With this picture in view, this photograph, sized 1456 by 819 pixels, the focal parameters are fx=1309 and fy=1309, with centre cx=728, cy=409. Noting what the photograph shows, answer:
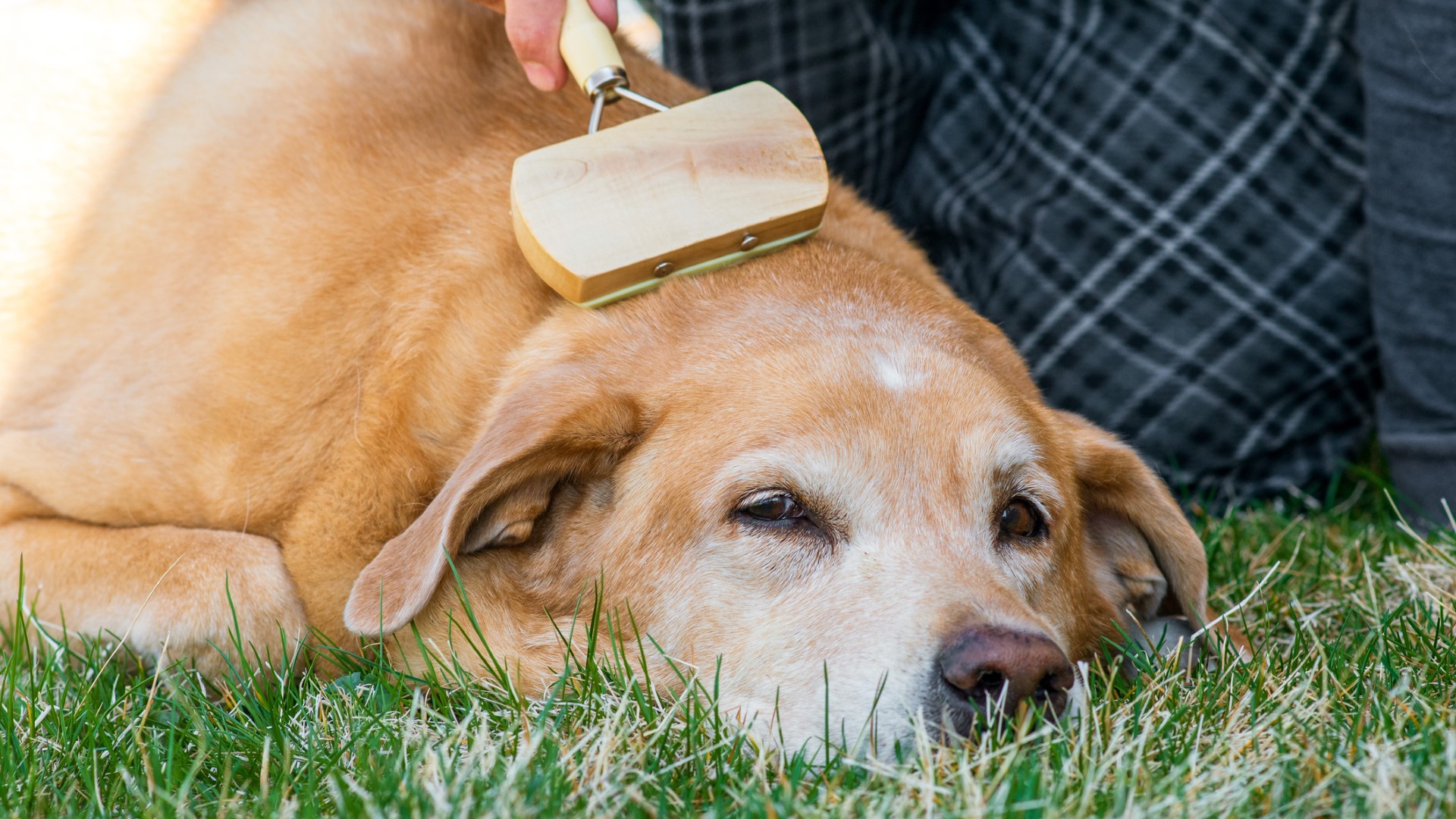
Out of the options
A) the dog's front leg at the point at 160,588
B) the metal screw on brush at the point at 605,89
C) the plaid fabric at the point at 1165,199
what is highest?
the metal screw on brush at the point at 605,89

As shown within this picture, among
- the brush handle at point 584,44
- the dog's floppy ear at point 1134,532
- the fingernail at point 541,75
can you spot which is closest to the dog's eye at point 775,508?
the dog's floppy ear at point 1134,532

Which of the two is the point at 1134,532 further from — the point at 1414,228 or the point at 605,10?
the point at 605,10

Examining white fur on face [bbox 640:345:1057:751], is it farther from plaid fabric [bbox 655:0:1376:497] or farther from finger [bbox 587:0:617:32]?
plaid fabric [bbox 655:0:1376:497]

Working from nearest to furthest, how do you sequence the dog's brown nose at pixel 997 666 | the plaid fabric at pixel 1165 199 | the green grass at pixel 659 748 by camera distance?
the green grass at pixel 659 748, the dog's brown nose at pixel 997 666, the plaid fabric at pixel 1165 199

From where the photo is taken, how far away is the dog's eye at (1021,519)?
99.3 inches

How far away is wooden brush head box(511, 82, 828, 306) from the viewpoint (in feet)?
8.50

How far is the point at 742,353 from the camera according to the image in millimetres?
2480

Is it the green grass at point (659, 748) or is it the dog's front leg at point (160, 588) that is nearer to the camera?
the green grass at point (659, 748)

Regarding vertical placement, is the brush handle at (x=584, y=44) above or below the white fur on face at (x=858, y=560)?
above

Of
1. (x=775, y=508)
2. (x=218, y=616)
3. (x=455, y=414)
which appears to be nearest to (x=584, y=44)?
(x=455, y=414)

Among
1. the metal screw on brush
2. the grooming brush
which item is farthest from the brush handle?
the grooming brush

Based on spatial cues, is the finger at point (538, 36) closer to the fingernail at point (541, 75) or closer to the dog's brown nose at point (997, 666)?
the fingernail at point (541, 75)

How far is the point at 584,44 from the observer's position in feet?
9.49

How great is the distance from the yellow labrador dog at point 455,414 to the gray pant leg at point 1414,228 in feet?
4.64
